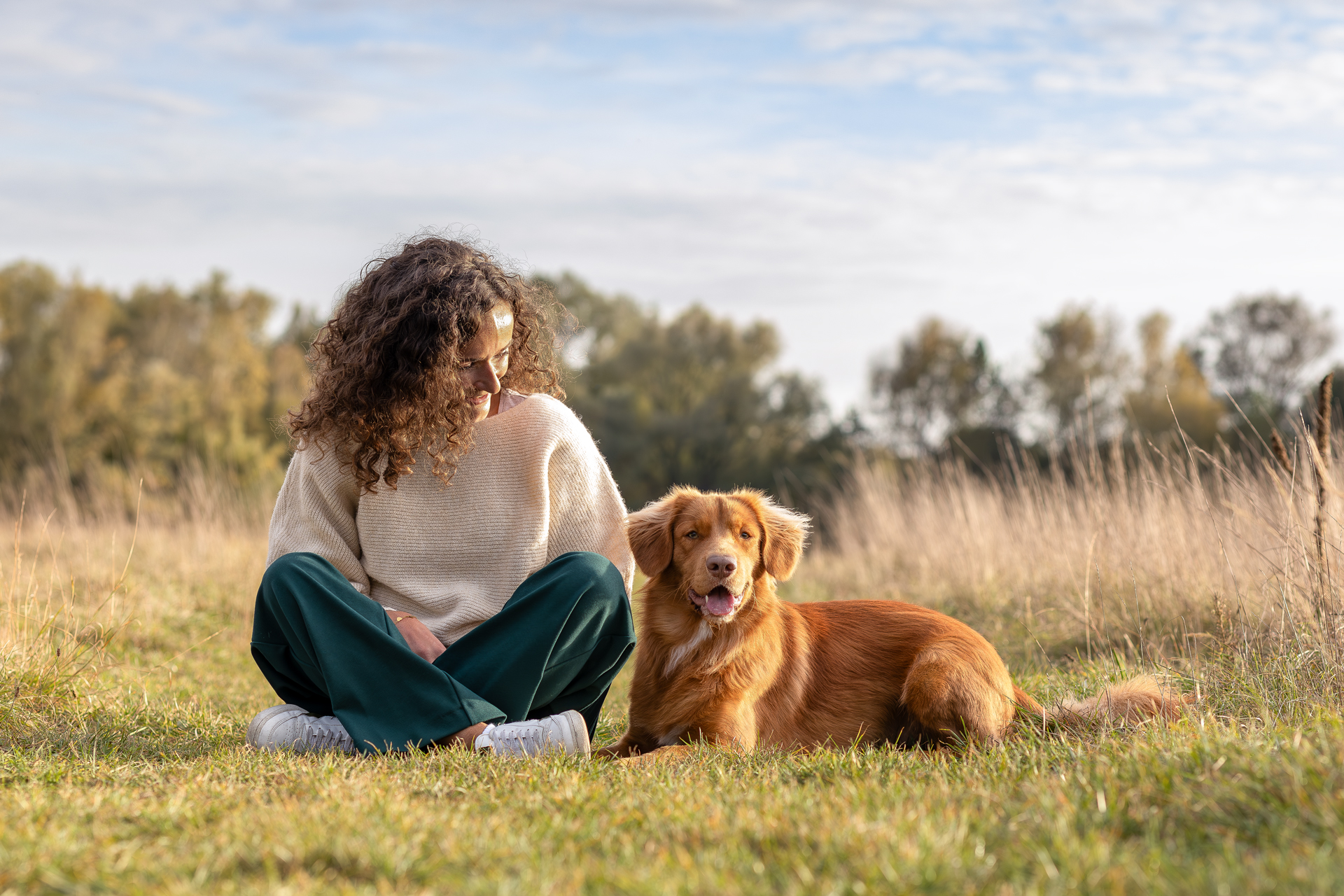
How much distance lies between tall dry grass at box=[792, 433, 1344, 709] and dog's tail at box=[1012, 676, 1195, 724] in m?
0.49

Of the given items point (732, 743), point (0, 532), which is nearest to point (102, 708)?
point (732, 743)

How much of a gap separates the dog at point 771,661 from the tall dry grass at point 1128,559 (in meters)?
0.81

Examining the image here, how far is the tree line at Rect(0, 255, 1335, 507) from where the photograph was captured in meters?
25.3

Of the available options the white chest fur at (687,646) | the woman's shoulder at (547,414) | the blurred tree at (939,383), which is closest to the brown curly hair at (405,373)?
the woman's shoulder at (547,414)

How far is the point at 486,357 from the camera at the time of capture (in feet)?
12.2

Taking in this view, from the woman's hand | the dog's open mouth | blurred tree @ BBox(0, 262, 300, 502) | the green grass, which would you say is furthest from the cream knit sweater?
blurred tree @ BBox(0, 262, 300, 502)

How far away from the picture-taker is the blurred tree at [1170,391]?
22297 mm

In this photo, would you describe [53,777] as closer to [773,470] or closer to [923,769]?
[923,769]

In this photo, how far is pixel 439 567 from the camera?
3752 mm

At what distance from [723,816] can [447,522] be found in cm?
184

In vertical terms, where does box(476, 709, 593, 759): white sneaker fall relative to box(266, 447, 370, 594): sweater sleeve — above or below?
below

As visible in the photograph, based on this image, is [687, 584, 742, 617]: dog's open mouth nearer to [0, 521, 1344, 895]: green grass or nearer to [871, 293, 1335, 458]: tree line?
[0, 521, 1344, 895]: green grass

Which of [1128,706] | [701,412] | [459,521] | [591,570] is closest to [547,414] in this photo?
[459,521]

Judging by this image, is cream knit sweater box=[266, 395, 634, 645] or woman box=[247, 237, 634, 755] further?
cream knit sweater box=[266, 395, 634, 645]
